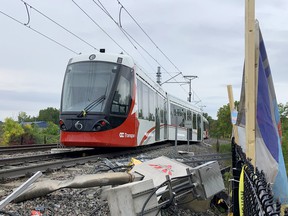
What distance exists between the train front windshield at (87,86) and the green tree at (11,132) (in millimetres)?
24476

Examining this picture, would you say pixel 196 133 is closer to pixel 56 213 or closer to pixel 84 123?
pixel 84 123

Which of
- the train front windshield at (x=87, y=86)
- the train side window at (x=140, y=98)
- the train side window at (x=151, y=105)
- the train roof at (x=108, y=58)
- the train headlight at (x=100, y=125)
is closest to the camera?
the train headlight at (x=100, y=125)

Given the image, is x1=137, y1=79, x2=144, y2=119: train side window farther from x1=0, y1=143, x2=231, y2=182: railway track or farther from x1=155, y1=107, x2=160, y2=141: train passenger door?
x1=155, y1=107, x2=160, y2=141: train passenger door

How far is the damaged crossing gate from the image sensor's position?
A: 454 cm

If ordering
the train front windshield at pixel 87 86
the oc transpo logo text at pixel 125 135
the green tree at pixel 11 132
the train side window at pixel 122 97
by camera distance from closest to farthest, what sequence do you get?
the train front windshield at pixel 87 86 → the train side window at pixel 122 97 → the oc transpo logo text at pixel 125 135 → the green tree at pixel 11 132

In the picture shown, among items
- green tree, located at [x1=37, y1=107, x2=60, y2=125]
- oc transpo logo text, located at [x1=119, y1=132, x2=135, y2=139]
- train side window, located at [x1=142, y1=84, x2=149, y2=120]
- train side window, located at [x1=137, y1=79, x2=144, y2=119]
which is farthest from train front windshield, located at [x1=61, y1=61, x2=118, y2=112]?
green tree, located at [x1=37, y1=107, x2=60, y2=125]

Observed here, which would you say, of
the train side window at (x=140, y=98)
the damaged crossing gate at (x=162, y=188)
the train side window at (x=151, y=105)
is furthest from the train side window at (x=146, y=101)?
the damaged crossing gate at (x=162, y=188)

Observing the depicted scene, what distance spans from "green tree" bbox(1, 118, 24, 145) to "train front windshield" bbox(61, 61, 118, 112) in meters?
24.5

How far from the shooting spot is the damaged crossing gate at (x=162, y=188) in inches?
179

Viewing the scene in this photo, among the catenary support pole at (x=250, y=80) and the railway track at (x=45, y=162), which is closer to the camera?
the catenary support pole at (x=250, y=80)

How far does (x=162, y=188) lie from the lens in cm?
542

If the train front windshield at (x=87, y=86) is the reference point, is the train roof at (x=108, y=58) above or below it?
above

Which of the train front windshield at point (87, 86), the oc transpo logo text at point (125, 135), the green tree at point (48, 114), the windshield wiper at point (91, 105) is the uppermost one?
the green tree at point (48, 114)

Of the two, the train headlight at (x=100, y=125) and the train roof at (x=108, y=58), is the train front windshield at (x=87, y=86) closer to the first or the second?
the train roof at (x=108, y=58)
